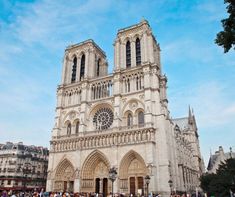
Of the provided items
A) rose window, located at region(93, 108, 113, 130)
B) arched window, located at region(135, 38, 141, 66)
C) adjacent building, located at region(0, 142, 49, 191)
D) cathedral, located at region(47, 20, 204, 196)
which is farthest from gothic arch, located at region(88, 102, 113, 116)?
adjacent building, located at region(0, 142, 49, 191)

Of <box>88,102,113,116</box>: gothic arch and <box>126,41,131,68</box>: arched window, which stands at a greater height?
<box>126,41,131,68</box>: arched window

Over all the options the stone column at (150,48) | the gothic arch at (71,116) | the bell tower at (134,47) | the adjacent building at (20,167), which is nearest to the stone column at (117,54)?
the bell tower at (134,47)

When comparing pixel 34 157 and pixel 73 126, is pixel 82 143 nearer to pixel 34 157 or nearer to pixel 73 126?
pixel 73 126

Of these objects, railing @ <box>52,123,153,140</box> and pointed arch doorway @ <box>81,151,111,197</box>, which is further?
pointed arch doorway @ <box>81,151,111,197</box>

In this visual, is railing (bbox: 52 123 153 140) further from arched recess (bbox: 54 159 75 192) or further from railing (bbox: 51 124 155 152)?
arched recess (bbox: 54 159 75 192)

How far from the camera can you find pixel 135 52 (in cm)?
3662

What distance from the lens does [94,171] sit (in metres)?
33.4

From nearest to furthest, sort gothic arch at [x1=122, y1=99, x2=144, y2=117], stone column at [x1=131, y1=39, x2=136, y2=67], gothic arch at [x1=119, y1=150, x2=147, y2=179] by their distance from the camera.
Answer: gothic arch at [x1=119, y1=150, x2=147, y2=179], gothic arch at [x1=122, y1=99, x2=144, y2=117], stone column at [x1=131, y1=39, x2=136, y2=67]

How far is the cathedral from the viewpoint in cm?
2979

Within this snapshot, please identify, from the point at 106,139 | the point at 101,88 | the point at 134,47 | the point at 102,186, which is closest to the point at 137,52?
the point at 134,47

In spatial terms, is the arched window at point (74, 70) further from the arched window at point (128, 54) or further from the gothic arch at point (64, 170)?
the gothic arch at point (64, 170)

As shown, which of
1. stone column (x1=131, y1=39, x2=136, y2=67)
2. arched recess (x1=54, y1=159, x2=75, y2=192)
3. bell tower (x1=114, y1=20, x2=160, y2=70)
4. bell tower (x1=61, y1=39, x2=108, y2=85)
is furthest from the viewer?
bell tower (x1=61, y1=39, x2=108, y2=85)

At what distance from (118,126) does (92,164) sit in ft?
21.0

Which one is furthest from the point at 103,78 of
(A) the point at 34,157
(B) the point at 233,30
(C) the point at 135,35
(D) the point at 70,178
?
(B) the point at 233,30
